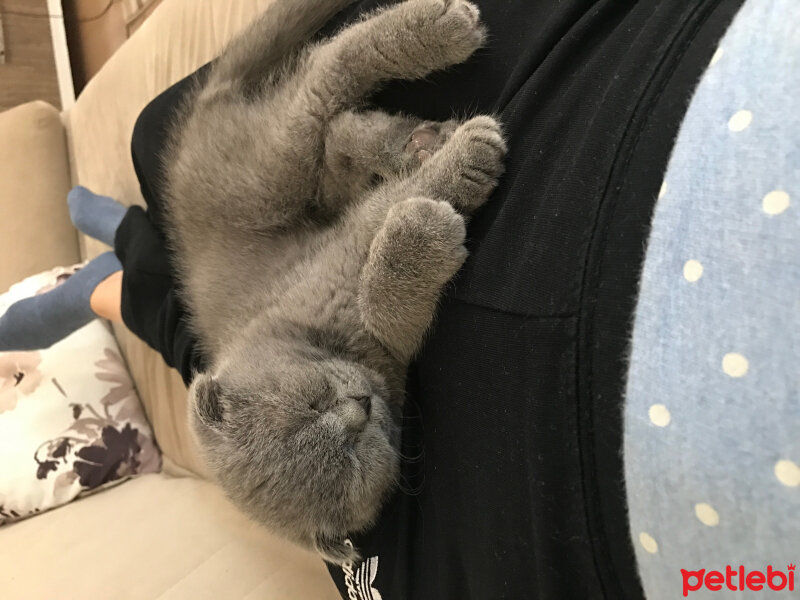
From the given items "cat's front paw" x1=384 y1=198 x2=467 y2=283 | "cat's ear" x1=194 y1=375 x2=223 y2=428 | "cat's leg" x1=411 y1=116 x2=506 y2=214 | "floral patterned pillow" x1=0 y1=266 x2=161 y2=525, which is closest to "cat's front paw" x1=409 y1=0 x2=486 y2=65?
"cat's leg" x1=411 y1=116 x2=506 y2=214

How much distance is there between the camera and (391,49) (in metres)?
0.92

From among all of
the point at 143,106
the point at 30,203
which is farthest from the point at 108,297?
the point at 30,203

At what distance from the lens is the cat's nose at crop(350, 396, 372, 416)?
835 mm

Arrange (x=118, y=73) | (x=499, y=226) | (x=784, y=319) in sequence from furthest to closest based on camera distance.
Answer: (x=118, y=73), (x=499, y=226), (x=784, y=319)

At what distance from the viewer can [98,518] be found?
161cm

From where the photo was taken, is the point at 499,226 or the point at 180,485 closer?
the point at 499,226

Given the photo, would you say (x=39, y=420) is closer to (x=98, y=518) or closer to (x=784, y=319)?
(x=98, y=518)

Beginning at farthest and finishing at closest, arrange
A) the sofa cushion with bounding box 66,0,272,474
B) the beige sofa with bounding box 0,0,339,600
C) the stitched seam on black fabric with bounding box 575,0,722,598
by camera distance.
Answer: the sofa cushion with bounding box 66,0,272,474, the beige sofa with bounding box 0,0,339,600, the stitched seam on black fabric with bounding box 575,0,722,598

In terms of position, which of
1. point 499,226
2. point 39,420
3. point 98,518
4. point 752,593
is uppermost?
point 499,226

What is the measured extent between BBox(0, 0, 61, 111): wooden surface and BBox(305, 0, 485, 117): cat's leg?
257 centimetres

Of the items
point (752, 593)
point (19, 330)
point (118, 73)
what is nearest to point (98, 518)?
point (19, 330)

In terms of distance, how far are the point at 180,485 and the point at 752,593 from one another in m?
1.61

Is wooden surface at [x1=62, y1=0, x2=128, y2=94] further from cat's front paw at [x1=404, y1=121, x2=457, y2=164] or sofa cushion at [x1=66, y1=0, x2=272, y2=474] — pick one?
cat's front paw at [x1=404, y1=121, x2=457, y2=164]

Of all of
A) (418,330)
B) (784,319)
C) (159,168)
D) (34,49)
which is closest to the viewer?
(784,319)
